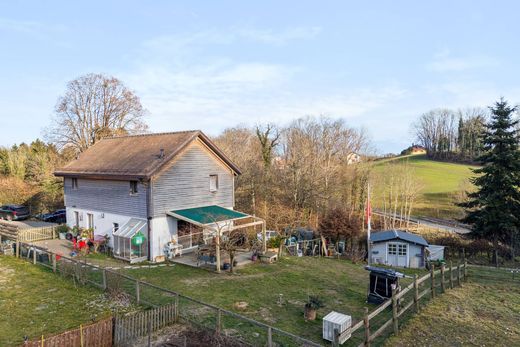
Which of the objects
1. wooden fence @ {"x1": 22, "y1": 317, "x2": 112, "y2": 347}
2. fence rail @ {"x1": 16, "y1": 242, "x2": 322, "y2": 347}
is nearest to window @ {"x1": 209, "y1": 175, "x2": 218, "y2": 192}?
fence rail @ {"x1": 16, "y1": 242, "x2": 322, "y2": 347}

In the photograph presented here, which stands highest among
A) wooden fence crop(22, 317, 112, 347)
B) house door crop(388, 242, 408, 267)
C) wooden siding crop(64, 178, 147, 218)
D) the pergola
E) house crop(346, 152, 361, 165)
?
house crop(346, 152, 361, 165)

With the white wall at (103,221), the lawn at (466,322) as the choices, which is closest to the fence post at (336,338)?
the lawn at (466,322)

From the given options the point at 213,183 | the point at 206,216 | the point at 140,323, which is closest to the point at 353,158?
the point at 213,183

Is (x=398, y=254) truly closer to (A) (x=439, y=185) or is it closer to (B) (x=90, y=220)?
(B) (x=90, y=220)

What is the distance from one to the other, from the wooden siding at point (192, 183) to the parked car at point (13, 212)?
911 inches

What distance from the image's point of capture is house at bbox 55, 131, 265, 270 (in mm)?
20766

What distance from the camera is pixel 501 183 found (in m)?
24.7

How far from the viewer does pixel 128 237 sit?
2006 cm

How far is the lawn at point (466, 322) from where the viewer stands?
10.6 meters

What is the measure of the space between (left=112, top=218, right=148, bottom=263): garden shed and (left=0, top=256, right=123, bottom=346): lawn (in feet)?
13.5

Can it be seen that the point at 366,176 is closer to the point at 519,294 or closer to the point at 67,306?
the point at 519,294

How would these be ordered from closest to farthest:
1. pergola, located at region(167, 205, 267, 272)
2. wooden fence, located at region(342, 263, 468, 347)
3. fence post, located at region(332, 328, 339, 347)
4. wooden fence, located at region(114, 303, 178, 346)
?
fence post, located at region(332, 328, 339, 347)
wooden fence, located at region(342, 263, 468, 347)
wooden fence, located at region(114, 303, 178, 346)
pergola, located at region(167, 205, 267, 272)

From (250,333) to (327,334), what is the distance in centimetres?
252

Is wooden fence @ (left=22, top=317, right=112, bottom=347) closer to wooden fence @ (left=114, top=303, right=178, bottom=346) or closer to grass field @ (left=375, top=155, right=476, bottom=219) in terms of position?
wooden fence @ (left=114, top=303, right=178, bottom=346)
